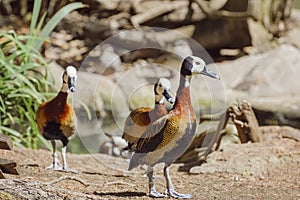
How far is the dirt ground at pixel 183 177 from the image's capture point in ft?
11.2

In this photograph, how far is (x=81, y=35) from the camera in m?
9.35

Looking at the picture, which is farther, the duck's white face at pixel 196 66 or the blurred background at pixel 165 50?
the blurred background at pixel 165 50

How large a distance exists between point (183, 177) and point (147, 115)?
0.41 metres

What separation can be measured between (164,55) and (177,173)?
445cm

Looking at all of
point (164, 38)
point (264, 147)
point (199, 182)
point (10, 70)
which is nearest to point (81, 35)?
point (164, 38)

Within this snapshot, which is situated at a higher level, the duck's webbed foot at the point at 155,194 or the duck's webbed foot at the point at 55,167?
the duck's webbed foot at the point at 155,194

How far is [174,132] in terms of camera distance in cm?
336

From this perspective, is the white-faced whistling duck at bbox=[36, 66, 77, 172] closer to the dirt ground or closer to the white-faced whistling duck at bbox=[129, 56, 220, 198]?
the dirt ground

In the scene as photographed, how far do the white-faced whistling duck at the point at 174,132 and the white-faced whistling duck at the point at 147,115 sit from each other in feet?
1.15

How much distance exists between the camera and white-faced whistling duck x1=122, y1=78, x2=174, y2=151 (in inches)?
154

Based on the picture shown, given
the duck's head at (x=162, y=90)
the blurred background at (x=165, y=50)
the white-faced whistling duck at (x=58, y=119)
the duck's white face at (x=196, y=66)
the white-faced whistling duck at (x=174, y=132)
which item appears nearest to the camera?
the white-faced whistling duck at (x=174, y=132)

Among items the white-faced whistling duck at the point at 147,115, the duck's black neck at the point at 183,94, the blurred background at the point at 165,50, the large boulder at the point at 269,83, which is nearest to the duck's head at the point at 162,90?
the white-faced whistling duck at the point at 147,115

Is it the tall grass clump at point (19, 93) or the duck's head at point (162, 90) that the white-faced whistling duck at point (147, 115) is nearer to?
the duck's head at point (162, 90)

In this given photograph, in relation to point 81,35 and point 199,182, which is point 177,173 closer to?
point 199,182
